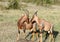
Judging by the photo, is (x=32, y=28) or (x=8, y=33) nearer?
(x=32, y=28)

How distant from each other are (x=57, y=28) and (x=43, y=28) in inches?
176

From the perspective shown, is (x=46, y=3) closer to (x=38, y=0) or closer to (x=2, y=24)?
(x=38, y=0)

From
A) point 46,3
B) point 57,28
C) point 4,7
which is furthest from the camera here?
point 46,3

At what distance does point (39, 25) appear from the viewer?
31.6ft

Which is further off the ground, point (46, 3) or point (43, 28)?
point (43, 28)

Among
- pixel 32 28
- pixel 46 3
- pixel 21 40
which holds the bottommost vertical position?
pixel 46 3

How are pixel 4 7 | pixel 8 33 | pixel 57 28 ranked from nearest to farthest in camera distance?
pixel 8 33 → pixel 57 28 → pixel 4 7

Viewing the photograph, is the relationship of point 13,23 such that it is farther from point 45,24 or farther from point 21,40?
point 45,24

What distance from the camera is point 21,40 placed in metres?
11.0

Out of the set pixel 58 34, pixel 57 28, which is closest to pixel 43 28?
pixel 58 34

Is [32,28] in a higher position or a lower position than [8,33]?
higher

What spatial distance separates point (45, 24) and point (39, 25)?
0.39 metres

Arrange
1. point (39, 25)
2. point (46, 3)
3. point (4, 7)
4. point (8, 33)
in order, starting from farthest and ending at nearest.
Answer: point (46, 3)
point (4, 7)
point (8, 33)
point (39, 25)

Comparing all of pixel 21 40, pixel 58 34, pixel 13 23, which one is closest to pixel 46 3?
pixel 13 23
